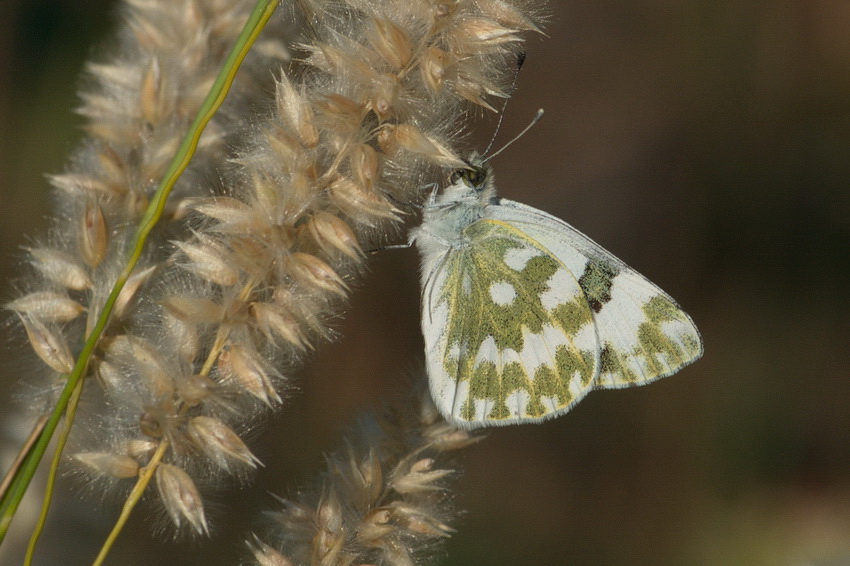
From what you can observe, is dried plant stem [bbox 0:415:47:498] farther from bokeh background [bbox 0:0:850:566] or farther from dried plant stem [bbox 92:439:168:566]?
bokeh background [bbox 0:0:850:566]

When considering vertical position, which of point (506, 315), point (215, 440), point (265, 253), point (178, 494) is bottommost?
point (178, 494)

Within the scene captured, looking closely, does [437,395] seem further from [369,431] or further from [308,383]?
[308,383]

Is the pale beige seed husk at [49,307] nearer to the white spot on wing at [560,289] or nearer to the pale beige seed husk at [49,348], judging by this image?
the pale beige seed husk at [49,348]

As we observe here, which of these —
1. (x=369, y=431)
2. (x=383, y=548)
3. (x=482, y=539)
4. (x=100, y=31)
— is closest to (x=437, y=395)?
(x=369, y=431)

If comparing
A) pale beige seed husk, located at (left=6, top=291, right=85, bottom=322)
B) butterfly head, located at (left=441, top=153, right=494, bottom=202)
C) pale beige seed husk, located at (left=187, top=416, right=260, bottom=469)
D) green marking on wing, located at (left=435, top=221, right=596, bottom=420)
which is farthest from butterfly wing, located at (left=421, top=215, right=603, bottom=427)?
pale beige seed husk, located at (left=6, top=291, right=85, bottom=322)

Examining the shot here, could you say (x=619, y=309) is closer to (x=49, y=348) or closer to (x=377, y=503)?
(x=377, y=503)

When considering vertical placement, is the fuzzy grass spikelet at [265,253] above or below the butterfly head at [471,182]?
below

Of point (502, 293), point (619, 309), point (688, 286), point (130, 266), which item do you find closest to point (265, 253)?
point (130, 266)

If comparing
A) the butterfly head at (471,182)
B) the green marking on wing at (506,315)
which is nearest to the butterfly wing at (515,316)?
the green marking on wing at (506,315)
